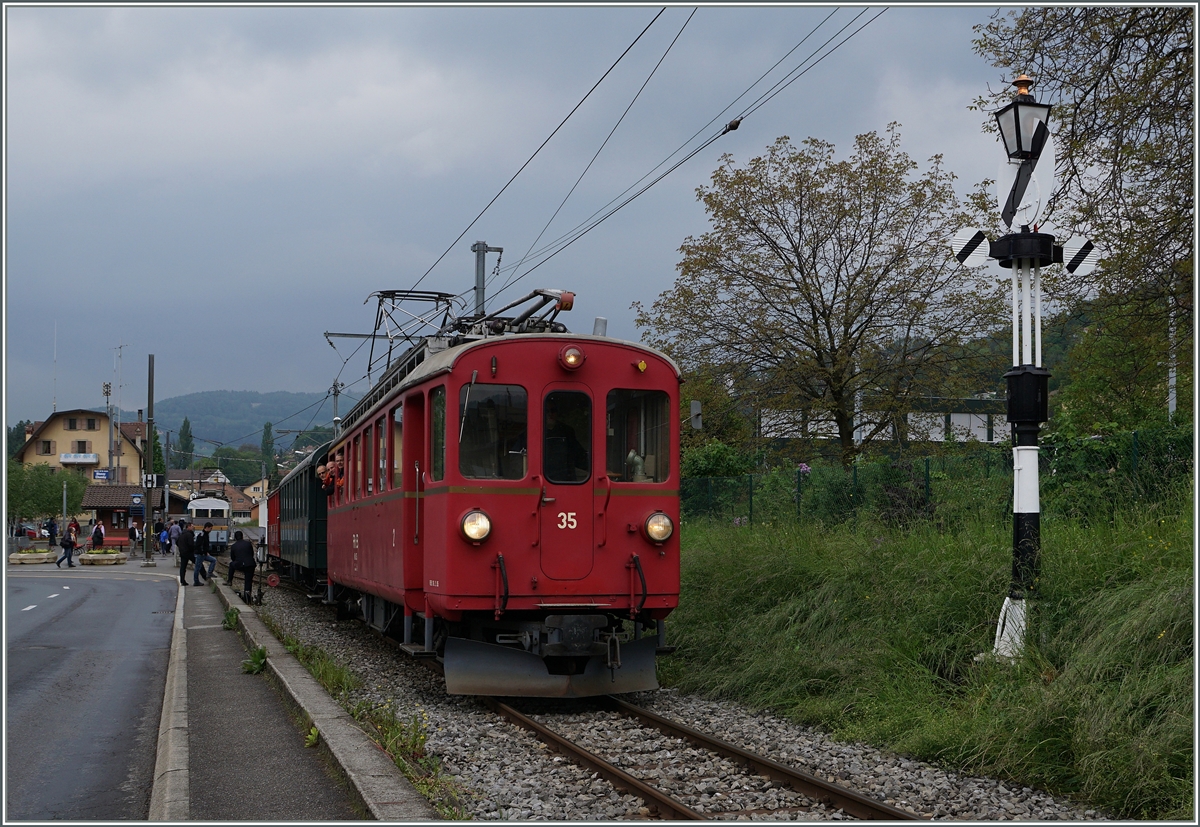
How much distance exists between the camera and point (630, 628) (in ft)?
43.8

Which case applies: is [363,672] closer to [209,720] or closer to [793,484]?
[209,720]

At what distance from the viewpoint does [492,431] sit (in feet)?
31.4

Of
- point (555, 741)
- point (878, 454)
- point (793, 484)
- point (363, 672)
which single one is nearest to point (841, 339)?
point (878, 454)

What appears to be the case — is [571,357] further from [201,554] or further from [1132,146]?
[201,554]

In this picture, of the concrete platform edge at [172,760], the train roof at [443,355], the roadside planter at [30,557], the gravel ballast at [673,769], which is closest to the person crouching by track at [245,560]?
the concrete platform edge at [172,760]

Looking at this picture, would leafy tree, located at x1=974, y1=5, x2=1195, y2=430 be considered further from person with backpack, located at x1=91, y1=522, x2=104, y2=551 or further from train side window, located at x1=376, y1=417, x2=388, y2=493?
person with backpack, located at x1=91, y1=522, x2=104, y2=551

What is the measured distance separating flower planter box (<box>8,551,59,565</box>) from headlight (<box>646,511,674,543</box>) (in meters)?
46.1

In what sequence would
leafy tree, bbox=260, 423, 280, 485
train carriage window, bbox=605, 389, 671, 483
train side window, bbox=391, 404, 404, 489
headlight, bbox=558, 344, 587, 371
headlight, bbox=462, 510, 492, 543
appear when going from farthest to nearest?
leafy tree, bbox=260, 423, 280, 485 → train side window, bbox=391, 404, 404, 489 → train carriage window, bbox=605, 389, 671, 483 → headlight, bbox=558, 344, 587, 371 → headlight, bbox=462, 510, 492, 543

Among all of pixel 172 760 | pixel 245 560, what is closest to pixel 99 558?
pixel 245 560

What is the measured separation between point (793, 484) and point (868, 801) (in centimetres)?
1034

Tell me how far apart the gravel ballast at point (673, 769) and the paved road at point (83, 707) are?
2039mm

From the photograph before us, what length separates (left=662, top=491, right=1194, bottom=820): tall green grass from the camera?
6.56 m

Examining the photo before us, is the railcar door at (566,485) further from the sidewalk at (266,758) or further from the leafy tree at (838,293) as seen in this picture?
the leafy tree at (838,293)

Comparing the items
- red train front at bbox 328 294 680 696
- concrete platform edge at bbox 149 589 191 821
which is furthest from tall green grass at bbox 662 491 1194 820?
concrete platform edge at bbox 149 589 191 821
